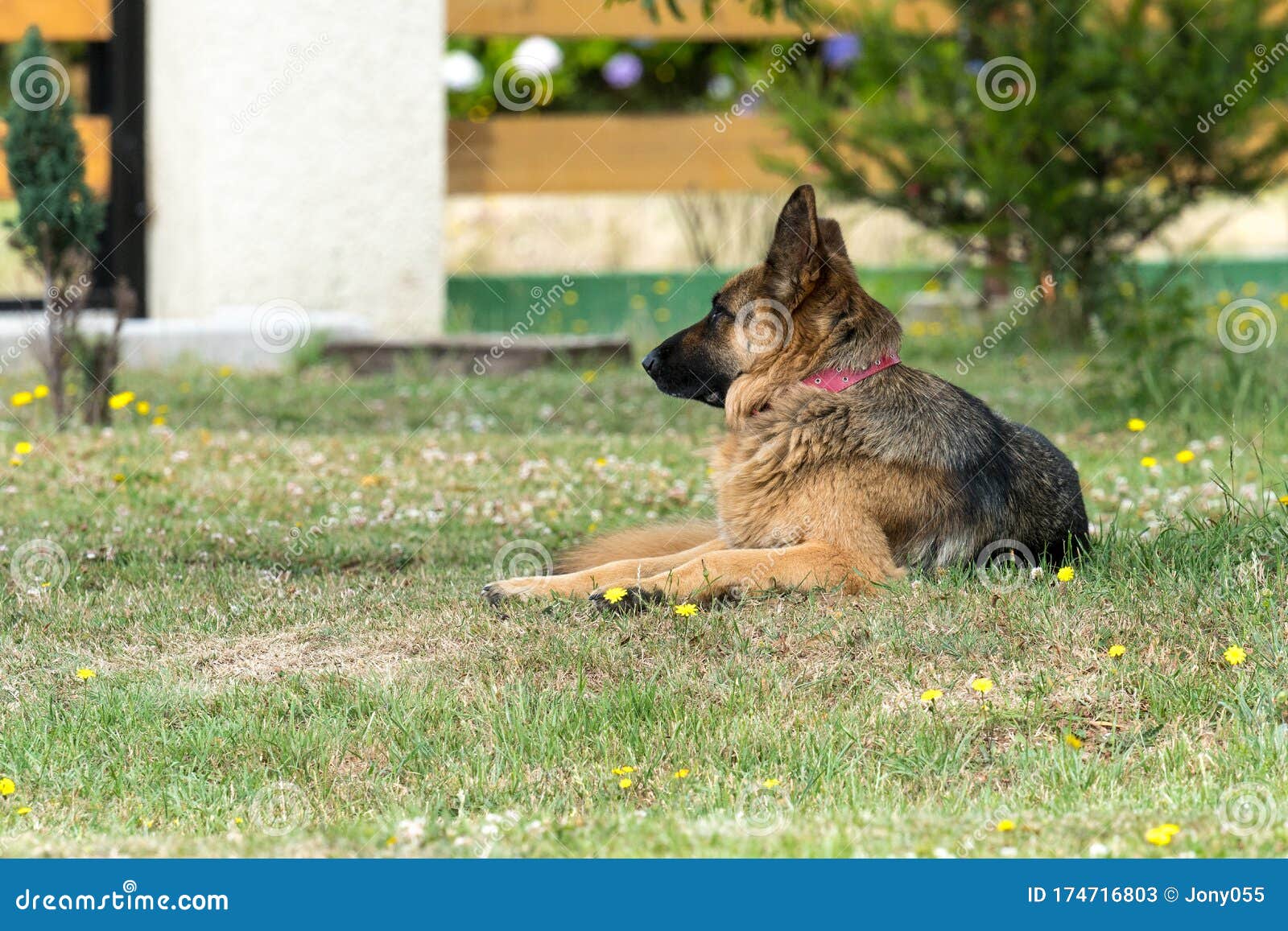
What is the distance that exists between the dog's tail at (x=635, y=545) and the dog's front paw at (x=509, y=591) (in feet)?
1.03

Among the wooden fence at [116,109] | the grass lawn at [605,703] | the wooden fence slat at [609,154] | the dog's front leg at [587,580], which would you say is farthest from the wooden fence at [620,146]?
the dog's front leg at [587,580]

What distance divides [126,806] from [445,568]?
210 centimetres

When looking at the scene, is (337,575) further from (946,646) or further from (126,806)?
(946,646)

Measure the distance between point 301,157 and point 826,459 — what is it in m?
7.55

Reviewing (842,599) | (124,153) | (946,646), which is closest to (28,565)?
(842,599)

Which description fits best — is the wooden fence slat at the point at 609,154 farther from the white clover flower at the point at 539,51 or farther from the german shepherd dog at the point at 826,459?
the german shepherd dog at the point at 826,459

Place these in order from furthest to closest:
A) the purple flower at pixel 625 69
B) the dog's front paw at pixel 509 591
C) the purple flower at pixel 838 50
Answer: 1. the purple flower at pixel 625 69
2. the purple flower at pixel 838 50
3. the dog's front paw at pixel 509 591

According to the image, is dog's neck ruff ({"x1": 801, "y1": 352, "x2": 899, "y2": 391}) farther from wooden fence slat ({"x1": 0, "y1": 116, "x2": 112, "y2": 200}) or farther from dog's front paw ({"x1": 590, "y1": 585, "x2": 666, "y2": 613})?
wooden fence slat ({"x1": 0, "y1": 116, "x2": 112, "y2": 200})

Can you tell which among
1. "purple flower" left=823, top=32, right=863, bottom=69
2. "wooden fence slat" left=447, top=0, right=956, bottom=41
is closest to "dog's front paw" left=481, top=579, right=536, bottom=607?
"wooden fence slat" left=447, top=0, right=956, bottom=41

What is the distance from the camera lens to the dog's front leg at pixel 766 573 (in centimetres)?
457

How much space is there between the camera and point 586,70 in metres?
18.8

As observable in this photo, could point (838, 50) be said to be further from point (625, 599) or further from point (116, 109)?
point (625, 599)

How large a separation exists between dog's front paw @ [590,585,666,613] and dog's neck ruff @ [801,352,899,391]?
2.80 feet

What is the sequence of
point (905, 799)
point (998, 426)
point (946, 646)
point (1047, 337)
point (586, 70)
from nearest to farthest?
1. point (905, 799)
2. point (946, 646)
3. point (998, 426)
4. point (1047, 337)
5. point (586, 70)
